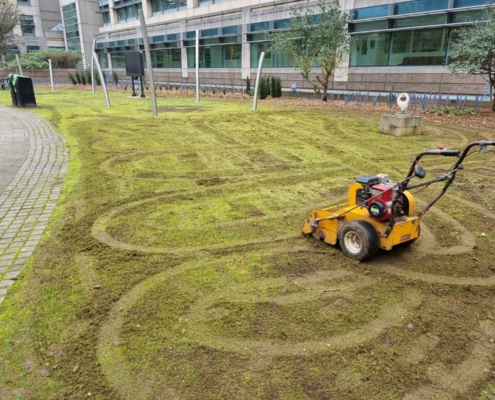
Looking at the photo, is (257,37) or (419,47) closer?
(419,47)

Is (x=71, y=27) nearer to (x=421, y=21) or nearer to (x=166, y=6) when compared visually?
(x=166, y=6)

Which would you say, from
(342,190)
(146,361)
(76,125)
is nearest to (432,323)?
(146,361)

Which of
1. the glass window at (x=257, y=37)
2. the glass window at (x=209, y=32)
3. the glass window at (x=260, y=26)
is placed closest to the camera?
the glass window at (x=260, y=26)

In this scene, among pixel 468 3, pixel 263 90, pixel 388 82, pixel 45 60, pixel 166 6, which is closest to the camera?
pixel 468 3

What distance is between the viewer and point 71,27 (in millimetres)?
62031

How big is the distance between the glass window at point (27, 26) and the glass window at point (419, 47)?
65.2 meters

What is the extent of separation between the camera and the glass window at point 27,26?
65.7m

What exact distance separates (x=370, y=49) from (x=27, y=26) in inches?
2531

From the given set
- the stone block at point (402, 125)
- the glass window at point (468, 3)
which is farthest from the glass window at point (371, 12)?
the stone block at point (402, 125)

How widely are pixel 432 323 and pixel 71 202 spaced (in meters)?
5.11

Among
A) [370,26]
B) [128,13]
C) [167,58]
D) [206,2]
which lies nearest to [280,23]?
[370,26]

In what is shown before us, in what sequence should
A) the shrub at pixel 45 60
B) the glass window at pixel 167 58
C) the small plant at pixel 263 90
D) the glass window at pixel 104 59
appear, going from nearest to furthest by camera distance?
the small plant at pixel 263 90 → the glass window at pixel 167 58 → the shrub at pixel 45 60 → the glass window at pixel 104 59

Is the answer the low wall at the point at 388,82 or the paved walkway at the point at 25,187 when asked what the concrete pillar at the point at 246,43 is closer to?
the low wall at the point at 388,82

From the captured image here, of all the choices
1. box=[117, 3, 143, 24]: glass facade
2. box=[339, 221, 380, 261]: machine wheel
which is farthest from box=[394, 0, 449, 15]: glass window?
box=[117, 3, 143, 24]: glass facade
